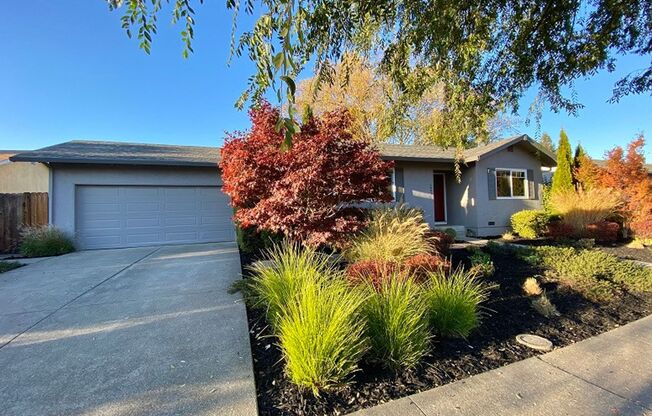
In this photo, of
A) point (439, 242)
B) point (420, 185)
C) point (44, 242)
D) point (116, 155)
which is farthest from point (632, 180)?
point (44, 242)

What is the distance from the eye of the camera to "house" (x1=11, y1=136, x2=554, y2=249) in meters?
9.82

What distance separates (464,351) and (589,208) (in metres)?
11.0

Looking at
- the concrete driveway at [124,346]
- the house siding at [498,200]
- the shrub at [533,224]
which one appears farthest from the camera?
the house siding at [498,200]

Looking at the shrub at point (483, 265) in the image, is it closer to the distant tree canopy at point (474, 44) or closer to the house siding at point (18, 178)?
the distant tree canopy at point (474, 44)

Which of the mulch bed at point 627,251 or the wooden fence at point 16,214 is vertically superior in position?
the wooden fence at point 16,214

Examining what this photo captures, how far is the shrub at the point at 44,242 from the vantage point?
344 inches

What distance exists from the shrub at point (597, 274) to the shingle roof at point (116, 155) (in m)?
9.83

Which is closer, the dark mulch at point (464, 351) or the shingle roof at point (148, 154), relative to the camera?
the dark mulch at point (464, 351)

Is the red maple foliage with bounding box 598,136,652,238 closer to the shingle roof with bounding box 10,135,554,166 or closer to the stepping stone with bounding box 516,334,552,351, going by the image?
the shingle roof with bounding box 10,135,554,166

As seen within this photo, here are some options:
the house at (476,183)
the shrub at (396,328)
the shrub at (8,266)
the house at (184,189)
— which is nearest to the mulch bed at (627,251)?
the house at (476,183)

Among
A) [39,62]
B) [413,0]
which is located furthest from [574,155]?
[39,62]

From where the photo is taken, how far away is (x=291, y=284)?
3.75 metres

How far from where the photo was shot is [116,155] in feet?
33.6

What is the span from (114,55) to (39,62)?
2752 millimetres
